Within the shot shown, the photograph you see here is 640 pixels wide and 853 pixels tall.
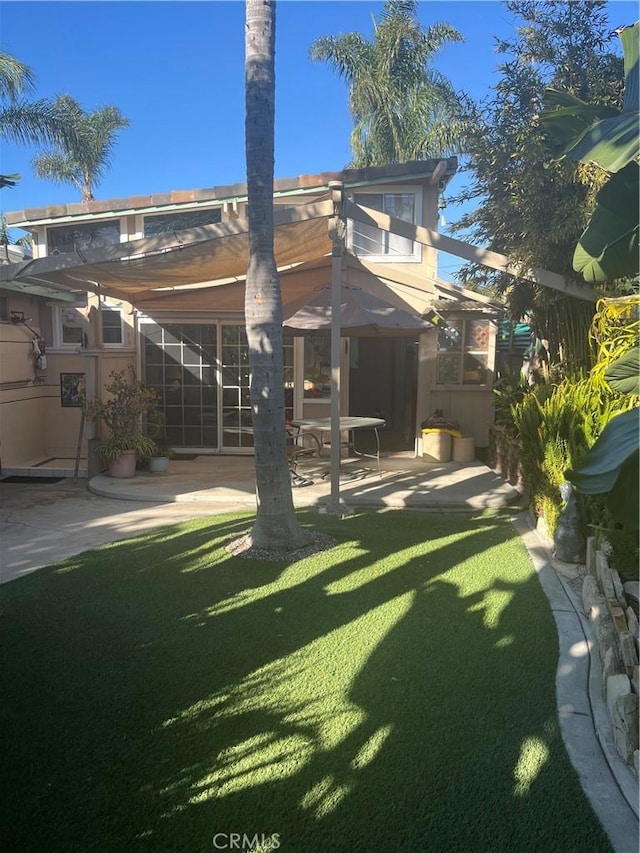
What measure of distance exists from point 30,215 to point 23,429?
4.08 m


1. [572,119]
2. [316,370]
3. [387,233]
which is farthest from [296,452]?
[572,119]

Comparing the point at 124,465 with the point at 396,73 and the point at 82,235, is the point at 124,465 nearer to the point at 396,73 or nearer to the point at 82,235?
the point at 82,235

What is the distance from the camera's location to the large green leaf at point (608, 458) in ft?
5.84

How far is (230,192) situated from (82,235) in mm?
3270

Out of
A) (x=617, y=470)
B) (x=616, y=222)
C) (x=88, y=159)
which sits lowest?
(x=617, y=470)

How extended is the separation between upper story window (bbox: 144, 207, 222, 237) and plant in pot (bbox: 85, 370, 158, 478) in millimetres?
3468

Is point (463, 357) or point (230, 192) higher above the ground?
point (230, 192)

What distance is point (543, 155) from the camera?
280 inches

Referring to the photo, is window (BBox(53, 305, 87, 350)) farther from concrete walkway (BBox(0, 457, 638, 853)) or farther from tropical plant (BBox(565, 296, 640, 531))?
tropical plant (BBox(565, 296, 640, 531))

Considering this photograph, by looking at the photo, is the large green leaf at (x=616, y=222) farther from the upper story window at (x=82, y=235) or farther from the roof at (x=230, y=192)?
the upper story window at (x=82, y=235)

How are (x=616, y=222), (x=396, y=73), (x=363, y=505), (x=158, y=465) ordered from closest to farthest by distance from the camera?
(x=616, y=222)
(x=363, y=505)
(x=158, y=465)
(x=396, y=73)

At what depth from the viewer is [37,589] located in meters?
4.92

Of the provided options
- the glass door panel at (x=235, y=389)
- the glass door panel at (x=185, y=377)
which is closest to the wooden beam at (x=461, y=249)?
the glass door panel at (x=235, y=389)

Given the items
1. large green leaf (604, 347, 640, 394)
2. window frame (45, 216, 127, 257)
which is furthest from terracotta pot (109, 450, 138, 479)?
large green leaf (604, 347, 640, 394)
